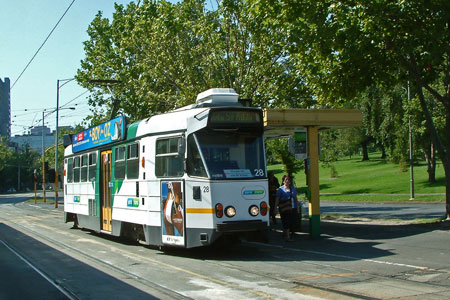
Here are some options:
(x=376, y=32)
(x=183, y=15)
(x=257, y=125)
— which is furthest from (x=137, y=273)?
(x=183, y=15)

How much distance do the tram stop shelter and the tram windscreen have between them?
2764mm

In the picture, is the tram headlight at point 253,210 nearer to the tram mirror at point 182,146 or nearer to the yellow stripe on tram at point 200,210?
the yellow stripe on tram at point 200,210

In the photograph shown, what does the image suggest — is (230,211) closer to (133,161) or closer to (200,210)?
(200,210)

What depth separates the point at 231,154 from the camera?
1177 centimetres

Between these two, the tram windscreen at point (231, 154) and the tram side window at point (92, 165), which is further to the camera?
the tram side window at point (92, 165)

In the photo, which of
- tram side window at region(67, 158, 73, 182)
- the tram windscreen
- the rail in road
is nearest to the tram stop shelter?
the rail in road

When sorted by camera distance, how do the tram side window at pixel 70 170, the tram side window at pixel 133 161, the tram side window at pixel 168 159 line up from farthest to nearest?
the tram side window at pixel 70 170 → the tram side window at pixel 133 161 → the tram side window at pixel 168 159

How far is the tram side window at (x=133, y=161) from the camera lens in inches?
549

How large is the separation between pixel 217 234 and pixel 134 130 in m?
4.35

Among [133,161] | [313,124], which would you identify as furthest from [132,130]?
[313,124]

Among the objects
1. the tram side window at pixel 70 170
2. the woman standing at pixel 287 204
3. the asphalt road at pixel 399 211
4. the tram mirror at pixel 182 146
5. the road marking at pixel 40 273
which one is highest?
the tram mirror at pixel 182 146

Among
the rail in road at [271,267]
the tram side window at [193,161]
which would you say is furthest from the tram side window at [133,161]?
the tram side window at [193,161]

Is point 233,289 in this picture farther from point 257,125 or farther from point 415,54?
point 415,54

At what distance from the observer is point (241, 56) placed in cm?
2067
